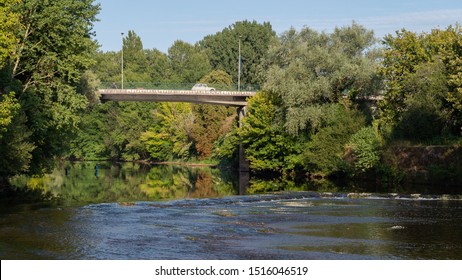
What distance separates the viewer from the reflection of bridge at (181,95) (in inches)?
3543

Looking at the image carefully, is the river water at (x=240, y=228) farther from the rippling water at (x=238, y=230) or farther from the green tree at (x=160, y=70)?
the green tree at (x=160, y=70)

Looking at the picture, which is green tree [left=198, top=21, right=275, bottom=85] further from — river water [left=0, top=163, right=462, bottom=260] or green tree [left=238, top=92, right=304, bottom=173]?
river water [left=0, top=163, right=462, bottom=260]

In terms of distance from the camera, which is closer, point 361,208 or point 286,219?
point 286,219

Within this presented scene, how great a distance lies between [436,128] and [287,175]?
17696 mm

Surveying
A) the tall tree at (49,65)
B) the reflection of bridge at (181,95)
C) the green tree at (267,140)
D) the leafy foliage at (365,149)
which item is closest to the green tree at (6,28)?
the tall tree at (49,65)

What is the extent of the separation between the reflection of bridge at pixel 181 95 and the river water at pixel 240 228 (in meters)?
40.1

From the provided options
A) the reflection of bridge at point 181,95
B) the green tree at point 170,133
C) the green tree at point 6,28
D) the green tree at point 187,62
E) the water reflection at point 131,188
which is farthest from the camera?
the green tree at point 187,62

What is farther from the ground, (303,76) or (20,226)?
(303,76)

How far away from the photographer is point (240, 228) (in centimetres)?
3347

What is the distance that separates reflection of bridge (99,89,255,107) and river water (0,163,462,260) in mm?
40137

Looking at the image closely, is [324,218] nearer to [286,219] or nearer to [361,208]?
[286,219]
